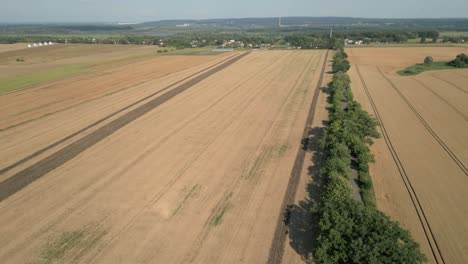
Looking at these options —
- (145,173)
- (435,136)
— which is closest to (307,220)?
(145,173)

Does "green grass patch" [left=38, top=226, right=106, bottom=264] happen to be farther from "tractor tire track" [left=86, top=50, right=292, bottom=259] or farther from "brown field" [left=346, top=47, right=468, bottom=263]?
"brown field" [left=346, top=47, right=468, bottom=263]

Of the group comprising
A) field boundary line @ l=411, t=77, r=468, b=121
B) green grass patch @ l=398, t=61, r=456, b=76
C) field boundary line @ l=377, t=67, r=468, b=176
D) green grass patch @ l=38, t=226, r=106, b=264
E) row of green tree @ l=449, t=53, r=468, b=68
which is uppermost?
row of green tree @ l=449, t=53, r=468, b=68

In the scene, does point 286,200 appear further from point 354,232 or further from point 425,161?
point 425,161

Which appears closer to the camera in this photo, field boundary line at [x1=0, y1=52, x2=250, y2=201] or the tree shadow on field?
the tree shadow on field

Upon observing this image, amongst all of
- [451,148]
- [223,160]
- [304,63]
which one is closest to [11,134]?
[223,160]

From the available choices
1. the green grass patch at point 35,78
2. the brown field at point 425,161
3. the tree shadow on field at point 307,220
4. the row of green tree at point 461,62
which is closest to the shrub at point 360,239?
the tree shadow on field at point 307,220

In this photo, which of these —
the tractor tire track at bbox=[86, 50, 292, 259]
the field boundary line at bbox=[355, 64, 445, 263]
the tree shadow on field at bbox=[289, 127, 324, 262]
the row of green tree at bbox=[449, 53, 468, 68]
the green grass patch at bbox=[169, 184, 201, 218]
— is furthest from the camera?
the row of green tree at bbox=[449, 53, 468, 68]

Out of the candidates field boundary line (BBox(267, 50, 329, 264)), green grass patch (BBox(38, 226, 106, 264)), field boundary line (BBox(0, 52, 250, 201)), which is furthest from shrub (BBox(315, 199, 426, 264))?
field boundary line (BBox(0, 52, 250, 201))

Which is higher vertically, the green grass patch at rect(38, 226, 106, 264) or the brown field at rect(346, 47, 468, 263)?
the brown field at rect(346, 47, 468, 263)
